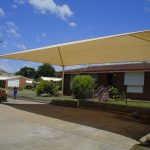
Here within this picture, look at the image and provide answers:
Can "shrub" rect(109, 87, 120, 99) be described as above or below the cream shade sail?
below

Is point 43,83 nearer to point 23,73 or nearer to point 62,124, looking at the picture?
point 62,124

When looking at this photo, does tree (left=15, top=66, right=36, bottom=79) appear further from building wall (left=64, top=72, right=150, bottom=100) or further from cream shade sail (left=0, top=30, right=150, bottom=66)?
cream shade sail (left=0, top=30, right=150, bottom=66)

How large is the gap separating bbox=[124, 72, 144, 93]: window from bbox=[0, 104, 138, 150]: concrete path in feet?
68.5

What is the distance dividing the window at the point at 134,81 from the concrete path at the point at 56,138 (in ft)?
68.5

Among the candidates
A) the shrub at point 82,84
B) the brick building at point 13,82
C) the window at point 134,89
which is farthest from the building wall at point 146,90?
the brick building at point 13,82

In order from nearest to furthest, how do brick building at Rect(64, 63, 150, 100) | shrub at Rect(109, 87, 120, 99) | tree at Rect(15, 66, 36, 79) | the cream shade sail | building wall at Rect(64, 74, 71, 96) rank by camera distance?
the cream shade sail, brick building at Rect(64, 63, 150, 100), shrub at Rect(109, 87, 120, 99), building wall at Rect(64, 74, 71, 96), tree at Rect(15, 66, 36, 79)

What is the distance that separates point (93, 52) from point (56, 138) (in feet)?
35.4

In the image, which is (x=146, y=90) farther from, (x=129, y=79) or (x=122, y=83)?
(x=122, y=83)

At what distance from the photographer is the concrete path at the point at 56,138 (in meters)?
8.59

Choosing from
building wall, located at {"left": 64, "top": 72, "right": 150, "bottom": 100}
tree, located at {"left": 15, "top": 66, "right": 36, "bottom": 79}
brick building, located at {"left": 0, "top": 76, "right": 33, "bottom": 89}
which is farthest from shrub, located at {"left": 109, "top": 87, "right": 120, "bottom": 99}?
tree, located at {"left": 15, "top": 66, "right": 36, "bottom": 79}

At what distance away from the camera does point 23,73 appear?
14562 centimetres

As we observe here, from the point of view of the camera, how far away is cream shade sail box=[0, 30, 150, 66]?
15.9 meters

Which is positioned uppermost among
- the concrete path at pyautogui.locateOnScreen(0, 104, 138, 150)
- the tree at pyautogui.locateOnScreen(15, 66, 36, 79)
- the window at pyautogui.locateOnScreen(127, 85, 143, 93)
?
the tree at pyautogui.locateOnScreen(15, 66, 36, 79)

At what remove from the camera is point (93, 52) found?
65.1 ft
